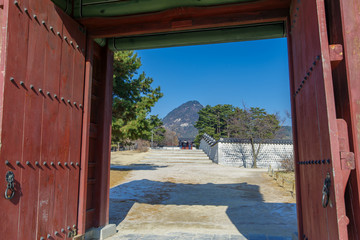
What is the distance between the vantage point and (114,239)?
13.1 feet

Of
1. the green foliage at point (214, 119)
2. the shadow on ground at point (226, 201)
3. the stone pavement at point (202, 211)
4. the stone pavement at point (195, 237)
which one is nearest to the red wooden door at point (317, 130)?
the stone pavement at point (195, 237)

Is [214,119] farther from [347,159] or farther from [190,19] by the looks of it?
[347,159]

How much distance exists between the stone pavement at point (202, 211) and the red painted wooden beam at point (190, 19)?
3063mm

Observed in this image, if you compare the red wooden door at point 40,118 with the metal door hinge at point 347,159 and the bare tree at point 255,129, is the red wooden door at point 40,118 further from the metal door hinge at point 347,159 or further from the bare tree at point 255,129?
the bare tree at point 255,129

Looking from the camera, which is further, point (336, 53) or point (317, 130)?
point (317, 130)

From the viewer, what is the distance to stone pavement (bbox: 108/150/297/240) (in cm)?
442

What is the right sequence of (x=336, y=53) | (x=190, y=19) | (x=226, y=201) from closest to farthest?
(x=336, y=53)
(x=190, y=19)
(x=226, y=201)

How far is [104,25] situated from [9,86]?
192 centimetres

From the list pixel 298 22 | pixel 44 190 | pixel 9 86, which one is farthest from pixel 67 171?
pixel 298 22

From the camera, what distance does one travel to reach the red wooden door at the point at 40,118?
7.61 feet

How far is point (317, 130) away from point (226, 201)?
231 inches

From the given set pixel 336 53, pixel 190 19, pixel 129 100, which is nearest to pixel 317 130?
pixel 336 53

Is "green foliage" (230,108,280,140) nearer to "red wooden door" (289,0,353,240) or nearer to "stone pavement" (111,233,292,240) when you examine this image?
"stone pavement" (111,233,292,240)

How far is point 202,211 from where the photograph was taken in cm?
627
